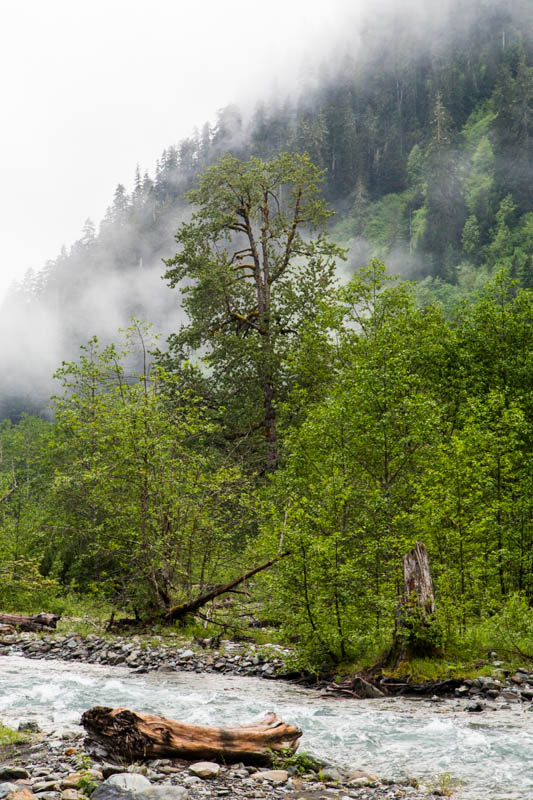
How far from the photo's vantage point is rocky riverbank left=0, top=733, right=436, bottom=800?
573cm

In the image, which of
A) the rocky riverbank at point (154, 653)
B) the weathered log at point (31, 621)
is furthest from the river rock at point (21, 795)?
the weathered log at point (31, 621)

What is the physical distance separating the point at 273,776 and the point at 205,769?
71 centimetres

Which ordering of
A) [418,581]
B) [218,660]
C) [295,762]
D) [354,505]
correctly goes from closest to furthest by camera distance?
1. [295,762]
2. [418,581]
3. [354,505]
4. [218,660]

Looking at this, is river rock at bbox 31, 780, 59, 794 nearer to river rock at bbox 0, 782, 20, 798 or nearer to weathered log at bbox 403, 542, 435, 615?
river rock at bbox 0, 782, 20, 798

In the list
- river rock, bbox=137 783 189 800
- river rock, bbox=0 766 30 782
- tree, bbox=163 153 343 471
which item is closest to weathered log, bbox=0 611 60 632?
tree, bbox=163 153 343 471

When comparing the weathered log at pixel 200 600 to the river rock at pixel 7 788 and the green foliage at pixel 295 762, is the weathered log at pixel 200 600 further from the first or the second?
the river rock at pixel 7 788

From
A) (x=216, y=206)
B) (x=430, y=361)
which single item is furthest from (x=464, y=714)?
(x=216, y=206)

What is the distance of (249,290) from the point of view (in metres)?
32.8

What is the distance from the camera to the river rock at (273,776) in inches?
259

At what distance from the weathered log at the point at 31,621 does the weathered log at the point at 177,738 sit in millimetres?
14750

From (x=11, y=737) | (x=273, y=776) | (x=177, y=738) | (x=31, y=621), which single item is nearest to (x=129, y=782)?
(x=177, y=738)

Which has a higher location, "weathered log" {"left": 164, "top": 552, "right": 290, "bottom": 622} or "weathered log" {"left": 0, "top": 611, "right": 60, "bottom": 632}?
"weathered log" {"left": 164, "top": 552, "right": 290, "bottom": 622}

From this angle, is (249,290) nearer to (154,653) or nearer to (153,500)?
(153,500)

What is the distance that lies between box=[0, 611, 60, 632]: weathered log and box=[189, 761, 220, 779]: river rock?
1538 cm
